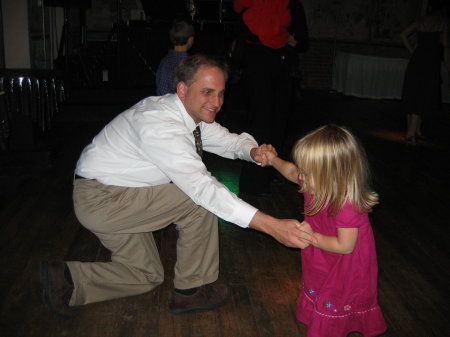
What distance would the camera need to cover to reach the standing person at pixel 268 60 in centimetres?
310

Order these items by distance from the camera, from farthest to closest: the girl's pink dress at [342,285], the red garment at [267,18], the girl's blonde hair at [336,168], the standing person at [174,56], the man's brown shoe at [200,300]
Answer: the standing person at [174,56] < the red garment at [267,18] < the man's brown shoe at [200,300] < the girl's pink dress at [342,285] < the girl's blonde hair at [336,168]

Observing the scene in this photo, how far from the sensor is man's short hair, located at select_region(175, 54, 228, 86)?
1948mm

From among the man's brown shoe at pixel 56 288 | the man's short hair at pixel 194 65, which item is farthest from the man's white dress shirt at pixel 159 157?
the man's brown shoe at pixel 56 288

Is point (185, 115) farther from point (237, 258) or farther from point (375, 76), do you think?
point (375, 76)

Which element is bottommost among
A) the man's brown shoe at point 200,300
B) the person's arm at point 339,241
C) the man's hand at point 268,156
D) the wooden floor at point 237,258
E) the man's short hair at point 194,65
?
the wooden floor at point 237,258

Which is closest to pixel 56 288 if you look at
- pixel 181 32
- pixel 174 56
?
pixel 174 56

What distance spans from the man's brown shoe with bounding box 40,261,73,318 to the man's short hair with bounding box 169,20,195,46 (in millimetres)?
2113

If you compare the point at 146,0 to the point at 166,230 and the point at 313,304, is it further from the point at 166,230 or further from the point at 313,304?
the point at 313,304

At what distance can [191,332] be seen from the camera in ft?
6.51

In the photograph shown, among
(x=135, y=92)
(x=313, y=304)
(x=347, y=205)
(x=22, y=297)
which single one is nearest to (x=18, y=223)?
(x=22, y=297)

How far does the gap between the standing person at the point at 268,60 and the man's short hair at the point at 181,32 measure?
486 millimetres

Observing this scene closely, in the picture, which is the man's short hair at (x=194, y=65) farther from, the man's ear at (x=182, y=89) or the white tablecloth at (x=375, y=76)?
the white tablecloth at (x=375, y=76)

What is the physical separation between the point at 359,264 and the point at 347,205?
10.4 inches

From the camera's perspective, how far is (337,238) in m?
1.66
